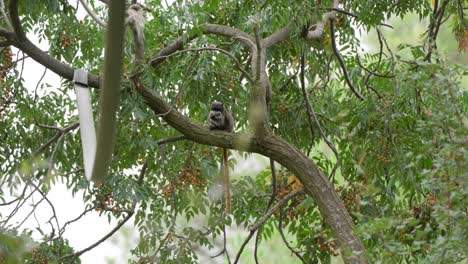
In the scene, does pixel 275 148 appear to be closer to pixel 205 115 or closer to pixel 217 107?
pixel 217 107

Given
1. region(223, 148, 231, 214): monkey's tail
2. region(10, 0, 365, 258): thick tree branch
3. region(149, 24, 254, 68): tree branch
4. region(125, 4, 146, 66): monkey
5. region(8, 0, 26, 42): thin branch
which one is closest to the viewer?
region(8, 0, 26, 42): thin branch

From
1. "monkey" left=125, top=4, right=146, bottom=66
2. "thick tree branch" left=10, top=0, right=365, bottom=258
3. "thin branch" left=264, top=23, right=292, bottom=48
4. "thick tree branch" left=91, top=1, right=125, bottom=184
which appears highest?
"thin branch" left=264, top=23, right=292, bottom=48

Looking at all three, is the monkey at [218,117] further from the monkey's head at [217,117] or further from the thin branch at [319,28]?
the thin branch at [319,28]

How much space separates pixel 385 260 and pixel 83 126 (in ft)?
3.76

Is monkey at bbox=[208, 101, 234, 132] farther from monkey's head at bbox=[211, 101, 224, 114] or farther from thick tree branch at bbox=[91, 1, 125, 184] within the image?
thick tree branch at bbox=[91, 1, 125, 184]

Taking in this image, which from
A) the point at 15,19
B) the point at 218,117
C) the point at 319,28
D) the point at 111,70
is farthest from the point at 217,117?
the point at 111,70

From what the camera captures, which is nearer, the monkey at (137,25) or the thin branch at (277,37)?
the monkey at (137,25)

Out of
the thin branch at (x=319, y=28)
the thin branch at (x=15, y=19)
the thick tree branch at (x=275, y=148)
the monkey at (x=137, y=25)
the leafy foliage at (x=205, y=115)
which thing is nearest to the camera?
the thin branch at (x=15, y=19)

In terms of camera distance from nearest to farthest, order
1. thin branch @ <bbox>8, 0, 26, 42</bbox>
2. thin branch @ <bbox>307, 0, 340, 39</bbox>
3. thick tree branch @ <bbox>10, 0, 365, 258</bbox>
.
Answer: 1. thin branch @ <bbox>8, 0, 26, 42</bbox>
2. thick tree branch @ <bbox>10, 0, 365, 258</bbox>
3. thin branch @ <bbox>307, 0, 340, 39</bbox>

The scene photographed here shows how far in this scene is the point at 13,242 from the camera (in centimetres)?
138

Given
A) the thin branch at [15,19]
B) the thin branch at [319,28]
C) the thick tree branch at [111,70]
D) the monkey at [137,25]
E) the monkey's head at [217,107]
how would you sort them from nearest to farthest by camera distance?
the thick tree branch at [111,70]
the thin branch at [15,19]
the monkey at [137,25]
the thin branch at [319,28]
the monkey's head at [217,107]

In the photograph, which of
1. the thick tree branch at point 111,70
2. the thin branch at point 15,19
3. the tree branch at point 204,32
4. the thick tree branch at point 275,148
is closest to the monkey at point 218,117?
the tree branch at point 204,32

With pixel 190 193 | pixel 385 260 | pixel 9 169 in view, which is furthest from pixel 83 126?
pixel 190 193

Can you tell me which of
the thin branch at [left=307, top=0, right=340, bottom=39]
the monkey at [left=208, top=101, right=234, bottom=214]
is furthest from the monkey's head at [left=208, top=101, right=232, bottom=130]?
the thin branch at [left=307, top=0, right=340, bottom=39]
